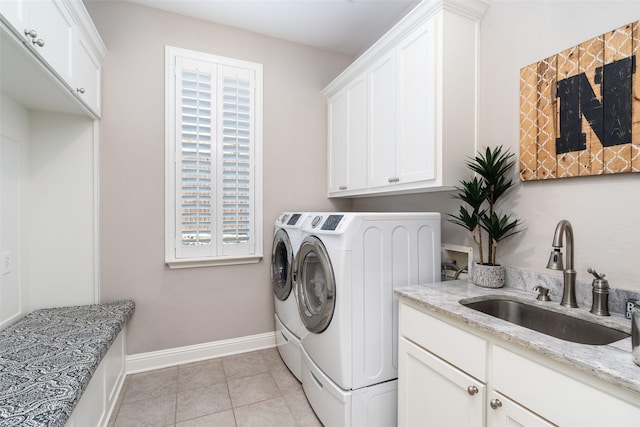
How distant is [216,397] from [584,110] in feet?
8.53

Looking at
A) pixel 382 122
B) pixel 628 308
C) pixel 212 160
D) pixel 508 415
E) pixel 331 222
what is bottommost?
pixel 508 415

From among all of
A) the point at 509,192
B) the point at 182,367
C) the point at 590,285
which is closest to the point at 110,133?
the point at 182,367

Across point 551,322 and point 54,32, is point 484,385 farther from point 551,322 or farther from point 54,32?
point 54,32

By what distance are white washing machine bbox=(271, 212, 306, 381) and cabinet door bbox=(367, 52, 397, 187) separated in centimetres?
62

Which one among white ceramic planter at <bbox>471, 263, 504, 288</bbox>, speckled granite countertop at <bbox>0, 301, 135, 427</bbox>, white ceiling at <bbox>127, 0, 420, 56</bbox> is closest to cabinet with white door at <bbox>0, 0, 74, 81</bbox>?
white ceiling at <bbox>127, 0, 420, 56</bbox>

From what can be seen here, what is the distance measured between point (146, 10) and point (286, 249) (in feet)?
7.16

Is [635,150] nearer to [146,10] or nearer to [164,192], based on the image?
[164,192]

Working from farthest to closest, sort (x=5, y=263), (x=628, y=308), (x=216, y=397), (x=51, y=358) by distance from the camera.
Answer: (x=216, y=397) → (x=5, y=263) → (x=51, y=358) → (x=628, y=308)

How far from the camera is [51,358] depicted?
4.50ft

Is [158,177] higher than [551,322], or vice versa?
[158,177]

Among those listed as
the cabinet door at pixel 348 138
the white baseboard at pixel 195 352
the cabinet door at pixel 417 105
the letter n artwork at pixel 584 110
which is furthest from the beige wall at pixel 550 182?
the white baseboard at pixel 195 352

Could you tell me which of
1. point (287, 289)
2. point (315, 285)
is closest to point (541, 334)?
point (315, 285)

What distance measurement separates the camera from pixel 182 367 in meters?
2.35

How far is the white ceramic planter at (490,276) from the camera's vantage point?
1.53 meters
